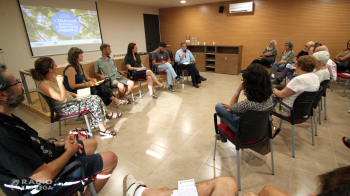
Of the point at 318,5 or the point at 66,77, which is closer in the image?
the point at 66,77

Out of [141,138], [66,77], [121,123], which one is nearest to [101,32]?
[66,77]

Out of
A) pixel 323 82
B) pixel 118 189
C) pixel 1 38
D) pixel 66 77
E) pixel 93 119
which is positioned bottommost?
pixel 118 189

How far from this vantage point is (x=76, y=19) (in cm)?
541

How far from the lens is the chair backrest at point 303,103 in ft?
6.33

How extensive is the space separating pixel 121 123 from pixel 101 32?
4.50m

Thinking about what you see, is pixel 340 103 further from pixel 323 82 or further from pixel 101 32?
pixel 101 32

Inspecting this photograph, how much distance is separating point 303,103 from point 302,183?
0.86 metres

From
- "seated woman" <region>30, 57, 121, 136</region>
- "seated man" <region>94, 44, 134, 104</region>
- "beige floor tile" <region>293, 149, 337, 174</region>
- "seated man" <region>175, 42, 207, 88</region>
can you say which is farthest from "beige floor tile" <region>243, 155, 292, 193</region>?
"seated man" <region>175, 42, 207, 88</region>

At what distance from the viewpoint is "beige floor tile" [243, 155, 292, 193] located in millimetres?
1688

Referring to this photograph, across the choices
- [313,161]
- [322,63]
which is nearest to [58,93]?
[313,161]

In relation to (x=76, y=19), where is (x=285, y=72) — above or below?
below

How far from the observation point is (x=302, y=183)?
1.66m

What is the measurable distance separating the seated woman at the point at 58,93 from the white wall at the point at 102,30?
3.13 meters

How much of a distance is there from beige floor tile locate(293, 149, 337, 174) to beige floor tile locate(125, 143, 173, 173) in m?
1.48
